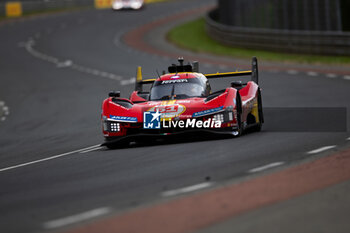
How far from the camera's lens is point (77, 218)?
823 cm

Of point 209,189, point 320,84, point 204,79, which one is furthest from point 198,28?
point 209,189

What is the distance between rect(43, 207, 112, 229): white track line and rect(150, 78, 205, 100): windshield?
6780 millimetres

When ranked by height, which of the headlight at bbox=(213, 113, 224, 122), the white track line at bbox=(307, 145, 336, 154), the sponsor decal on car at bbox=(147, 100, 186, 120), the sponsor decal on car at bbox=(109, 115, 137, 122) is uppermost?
the sponsor decal on car at bbox=(147, 100, 186, 120)

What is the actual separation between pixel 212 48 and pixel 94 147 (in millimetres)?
26799

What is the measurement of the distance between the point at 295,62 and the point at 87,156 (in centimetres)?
2102

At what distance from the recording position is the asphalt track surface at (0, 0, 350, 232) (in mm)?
9289

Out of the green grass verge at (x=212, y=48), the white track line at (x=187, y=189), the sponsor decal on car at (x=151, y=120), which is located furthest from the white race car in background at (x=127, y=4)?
the white track line at (x=187, y=189)

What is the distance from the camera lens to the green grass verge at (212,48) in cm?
3297

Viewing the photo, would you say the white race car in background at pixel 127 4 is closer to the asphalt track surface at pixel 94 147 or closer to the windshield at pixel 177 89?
the asphalt track surface at pixel 94 147

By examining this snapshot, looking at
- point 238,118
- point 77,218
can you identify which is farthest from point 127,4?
point 77,218

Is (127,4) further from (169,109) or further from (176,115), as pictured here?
(176,115)

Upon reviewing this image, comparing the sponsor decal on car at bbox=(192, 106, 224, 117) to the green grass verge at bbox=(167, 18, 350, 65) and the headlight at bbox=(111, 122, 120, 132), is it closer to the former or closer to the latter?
the headlight at bbox=(111, 122, 120, 132)

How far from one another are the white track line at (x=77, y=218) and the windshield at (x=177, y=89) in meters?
6.78

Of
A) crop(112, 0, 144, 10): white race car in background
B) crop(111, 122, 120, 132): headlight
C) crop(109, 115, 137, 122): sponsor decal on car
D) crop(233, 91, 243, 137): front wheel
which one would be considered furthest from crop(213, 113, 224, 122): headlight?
crop(112, 0, 144, 10): white race car in background
